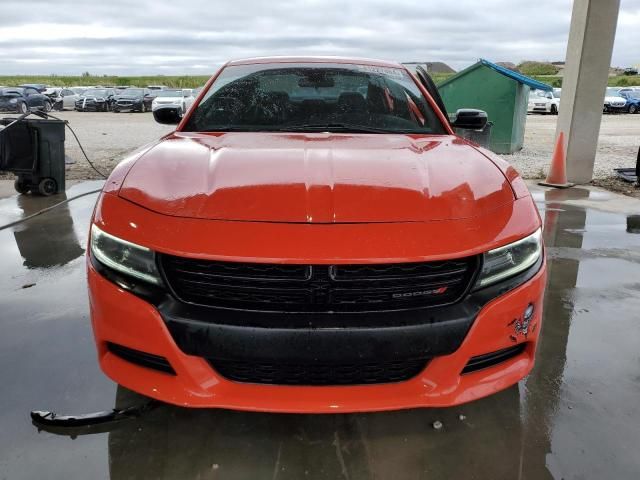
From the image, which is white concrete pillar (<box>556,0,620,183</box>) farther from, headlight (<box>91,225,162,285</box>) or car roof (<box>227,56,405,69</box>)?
headlight (<box>91,225,162,285</box>)

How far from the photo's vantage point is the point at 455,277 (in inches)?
72.4

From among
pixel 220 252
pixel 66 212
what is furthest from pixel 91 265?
pixel 66 212

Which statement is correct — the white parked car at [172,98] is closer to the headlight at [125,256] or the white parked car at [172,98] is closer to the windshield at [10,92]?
the windshield at [10,92]

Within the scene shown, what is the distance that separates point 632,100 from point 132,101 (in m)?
28.1

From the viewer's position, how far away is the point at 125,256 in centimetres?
189

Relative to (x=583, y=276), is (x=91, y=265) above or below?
above

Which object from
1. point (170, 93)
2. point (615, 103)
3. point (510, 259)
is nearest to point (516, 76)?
point (510, 259)

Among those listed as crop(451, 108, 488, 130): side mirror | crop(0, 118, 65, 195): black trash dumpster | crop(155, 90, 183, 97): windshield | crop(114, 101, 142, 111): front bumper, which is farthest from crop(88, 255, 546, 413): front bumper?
crop(114, 101, 142, 111): front bumper

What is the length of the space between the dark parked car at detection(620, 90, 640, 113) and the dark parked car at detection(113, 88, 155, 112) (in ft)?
89.1

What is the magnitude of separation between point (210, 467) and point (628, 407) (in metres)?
1.83

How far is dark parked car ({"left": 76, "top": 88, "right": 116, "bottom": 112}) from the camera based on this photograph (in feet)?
97.9

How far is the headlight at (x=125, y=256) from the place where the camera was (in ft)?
6.00

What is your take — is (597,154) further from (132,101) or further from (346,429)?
(132,101)

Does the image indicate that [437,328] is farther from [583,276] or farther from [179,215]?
[583,276]
